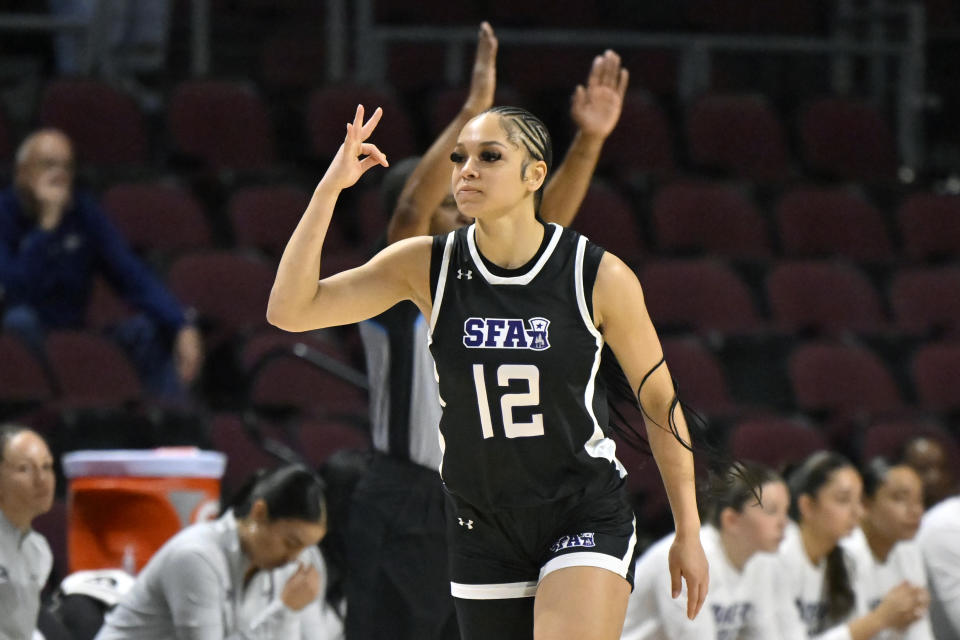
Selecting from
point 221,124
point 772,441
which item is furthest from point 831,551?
point 221,124

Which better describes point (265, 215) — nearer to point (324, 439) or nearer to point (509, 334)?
point (324, 439)

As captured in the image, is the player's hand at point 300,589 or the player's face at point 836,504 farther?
the player's face at point 836,504

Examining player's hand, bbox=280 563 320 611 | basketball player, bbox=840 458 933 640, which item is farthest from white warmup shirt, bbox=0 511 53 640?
basketball player, bbox=840 458 933 640

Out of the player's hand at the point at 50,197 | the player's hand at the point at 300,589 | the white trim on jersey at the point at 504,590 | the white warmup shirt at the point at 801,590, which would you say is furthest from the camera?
the player's hand at the point at 50,197

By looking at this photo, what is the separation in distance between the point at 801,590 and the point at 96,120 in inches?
156

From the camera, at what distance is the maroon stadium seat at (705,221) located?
805cm

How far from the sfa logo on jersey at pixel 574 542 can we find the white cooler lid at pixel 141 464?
2.36 meters

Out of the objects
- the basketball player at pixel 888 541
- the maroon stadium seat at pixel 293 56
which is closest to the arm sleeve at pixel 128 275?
the basketball player at pixel 888 541

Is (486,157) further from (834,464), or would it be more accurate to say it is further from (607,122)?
(834,464)

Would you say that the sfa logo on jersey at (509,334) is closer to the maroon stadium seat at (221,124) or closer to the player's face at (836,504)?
the player's face at (836,504)

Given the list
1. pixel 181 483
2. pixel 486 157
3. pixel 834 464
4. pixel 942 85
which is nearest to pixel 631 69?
pixel 942 85

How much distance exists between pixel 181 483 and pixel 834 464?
230 cm

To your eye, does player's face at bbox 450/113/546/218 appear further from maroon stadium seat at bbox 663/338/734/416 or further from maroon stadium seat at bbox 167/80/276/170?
maroon stadium seat at bbox 167/80/276/170

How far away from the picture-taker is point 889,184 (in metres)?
9.01
